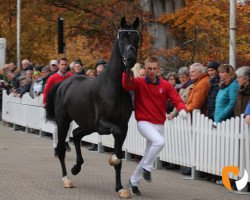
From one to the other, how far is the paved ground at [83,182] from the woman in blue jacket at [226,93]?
1161 millimetres

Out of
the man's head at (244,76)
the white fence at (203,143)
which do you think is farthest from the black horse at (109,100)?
the man's head at (244,76)

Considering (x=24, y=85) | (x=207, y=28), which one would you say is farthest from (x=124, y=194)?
(x=207, y=28)

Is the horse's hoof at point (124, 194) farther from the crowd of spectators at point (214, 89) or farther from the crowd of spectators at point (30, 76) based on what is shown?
the crowd of spectators at point (30, 76)

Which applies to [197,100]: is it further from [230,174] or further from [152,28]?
[152,28]

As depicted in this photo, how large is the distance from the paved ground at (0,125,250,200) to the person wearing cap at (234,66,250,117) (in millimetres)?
1320

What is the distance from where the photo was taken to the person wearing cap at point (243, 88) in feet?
38.7

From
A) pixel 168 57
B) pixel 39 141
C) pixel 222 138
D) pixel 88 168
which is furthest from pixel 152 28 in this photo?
pixel 222 138

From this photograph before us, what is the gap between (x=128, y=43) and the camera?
1077cm

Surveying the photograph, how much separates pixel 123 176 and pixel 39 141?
741 centimetres

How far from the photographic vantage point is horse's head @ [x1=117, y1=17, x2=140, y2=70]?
10.6 metres

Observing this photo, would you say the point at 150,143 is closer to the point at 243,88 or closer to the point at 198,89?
the point at 243,88

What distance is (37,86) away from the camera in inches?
872

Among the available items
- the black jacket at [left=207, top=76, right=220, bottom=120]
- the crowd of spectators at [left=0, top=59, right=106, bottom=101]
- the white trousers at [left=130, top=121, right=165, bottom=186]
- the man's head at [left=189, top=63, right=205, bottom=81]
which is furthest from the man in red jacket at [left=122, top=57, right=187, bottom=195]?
the crowd of spectators at [left=0, top=59, right=106, bottom=101]

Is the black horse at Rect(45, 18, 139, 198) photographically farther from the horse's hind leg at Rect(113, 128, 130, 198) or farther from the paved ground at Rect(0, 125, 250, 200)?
the paved ground at Rect(0, 125, 250, 200)
